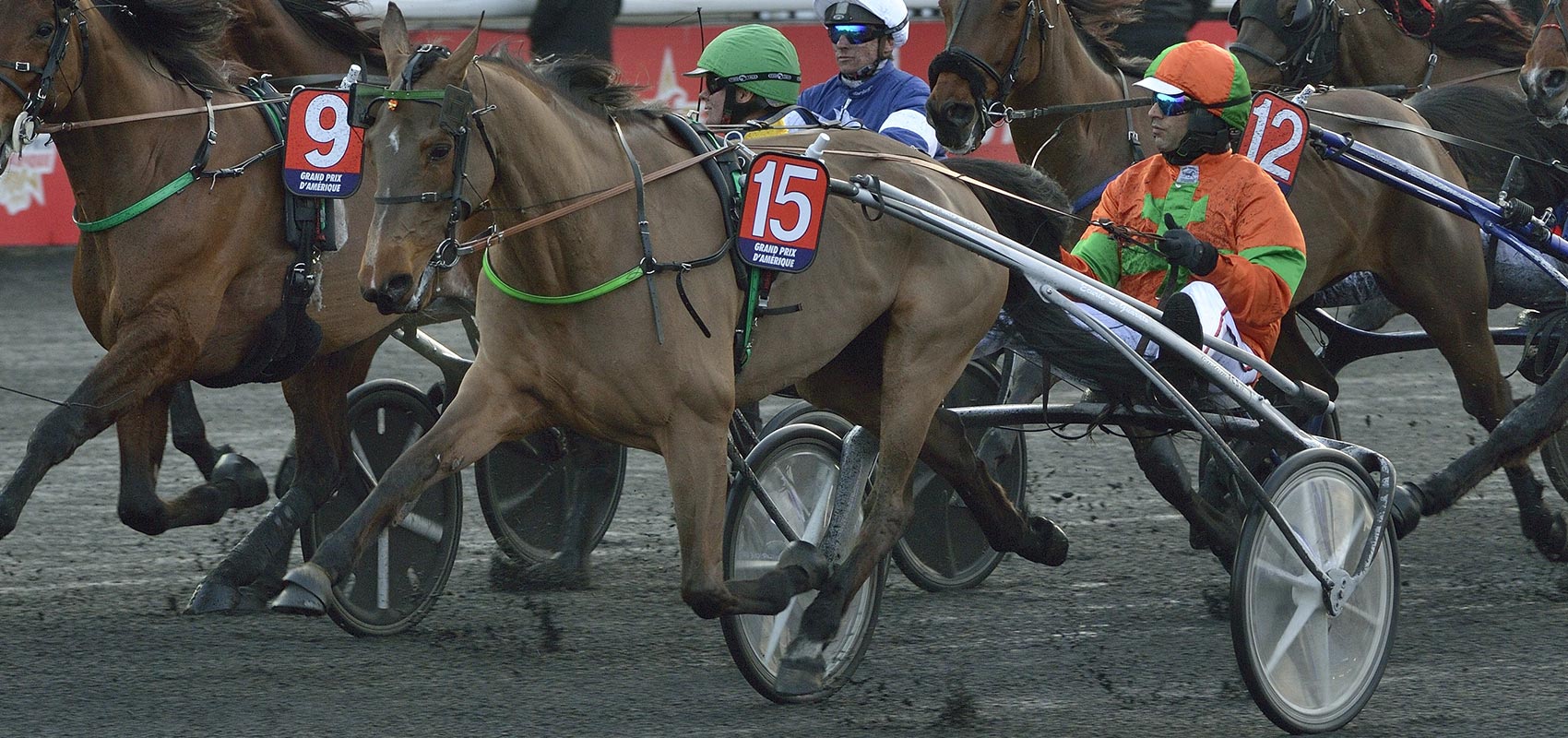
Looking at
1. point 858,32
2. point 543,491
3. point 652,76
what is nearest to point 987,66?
point 858,32

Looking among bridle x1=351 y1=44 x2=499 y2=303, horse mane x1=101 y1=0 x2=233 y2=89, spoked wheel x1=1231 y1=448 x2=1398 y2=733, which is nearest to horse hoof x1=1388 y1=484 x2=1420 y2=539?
spoked wheel x1=1231 y1=448 x2=1398 y2=733

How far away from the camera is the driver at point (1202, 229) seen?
457 centimetres

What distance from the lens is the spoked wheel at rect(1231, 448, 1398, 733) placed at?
4234mm

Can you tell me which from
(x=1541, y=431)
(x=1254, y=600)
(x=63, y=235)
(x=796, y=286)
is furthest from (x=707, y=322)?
(x=63, y=235)

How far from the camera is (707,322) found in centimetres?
415

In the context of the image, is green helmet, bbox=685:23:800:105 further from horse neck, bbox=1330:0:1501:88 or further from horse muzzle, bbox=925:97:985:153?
horse neck, bbox=1330:0:1501:88

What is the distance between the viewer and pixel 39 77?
479cm

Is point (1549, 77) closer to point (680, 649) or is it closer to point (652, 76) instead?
point (680, 649)

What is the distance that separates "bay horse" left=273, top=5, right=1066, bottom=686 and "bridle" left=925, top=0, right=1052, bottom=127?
148 centimetres

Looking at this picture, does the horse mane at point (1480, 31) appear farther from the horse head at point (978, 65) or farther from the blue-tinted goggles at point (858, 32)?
the blue-tinted goggles at point (858, 32)

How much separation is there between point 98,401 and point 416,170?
161 centimetres

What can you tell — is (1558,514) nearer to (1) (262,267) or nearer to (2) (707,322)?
(2) (707,322)

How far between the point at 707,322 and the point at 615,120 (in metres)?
0.52

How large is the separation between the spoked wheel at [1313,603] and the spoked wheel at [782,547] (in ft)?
3.14
